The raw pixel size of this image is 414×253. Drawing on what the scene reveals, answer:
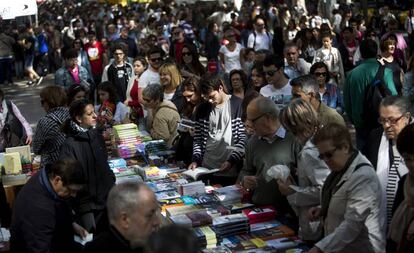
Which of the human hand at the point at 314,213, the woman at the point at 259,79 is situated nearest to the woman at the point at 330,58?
the woman at the point at 259,79

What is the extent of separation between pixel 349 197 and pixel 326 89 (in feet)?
14.7

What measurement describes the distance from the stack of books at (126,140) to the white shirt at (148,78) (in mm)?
1440

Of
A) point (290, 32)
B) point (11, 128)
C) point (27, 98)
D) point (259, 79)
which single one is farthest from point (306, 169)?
point (27, 98)

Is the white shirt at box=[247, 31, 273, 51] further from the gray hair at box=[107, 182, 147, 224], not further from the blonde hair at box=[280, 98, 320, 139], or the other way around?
the gray hair at box=[107, 182, 147, 224]

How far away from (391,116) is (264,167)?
108 cm

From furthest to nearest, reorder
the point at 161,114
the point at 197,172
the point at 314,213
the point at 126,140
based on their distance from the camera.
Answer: the point at 126,140
the point at 161,114
the point at 197,172
the point at 314,213

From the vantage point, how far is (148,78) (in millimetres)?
9258

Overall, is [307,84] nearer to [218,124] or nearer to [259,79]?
[218,124]

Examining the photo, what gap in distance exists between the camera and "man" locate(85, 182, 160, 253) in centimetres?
328

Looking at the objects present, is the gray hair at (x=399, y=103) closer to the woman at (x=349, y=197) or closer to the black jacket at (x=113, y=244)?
the woman at (x=349, y=197)

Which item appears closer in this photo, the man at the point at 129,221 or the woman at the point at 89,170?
the man at the point at 129,221

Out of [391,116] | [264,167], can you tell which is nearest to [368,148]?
[391,116]

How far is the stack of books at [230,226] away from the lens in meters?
4.79

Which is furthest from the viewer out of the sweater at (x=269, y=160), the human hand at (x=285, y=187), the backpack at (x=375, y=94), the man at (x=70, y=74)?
the man at (x=70, y=74)
